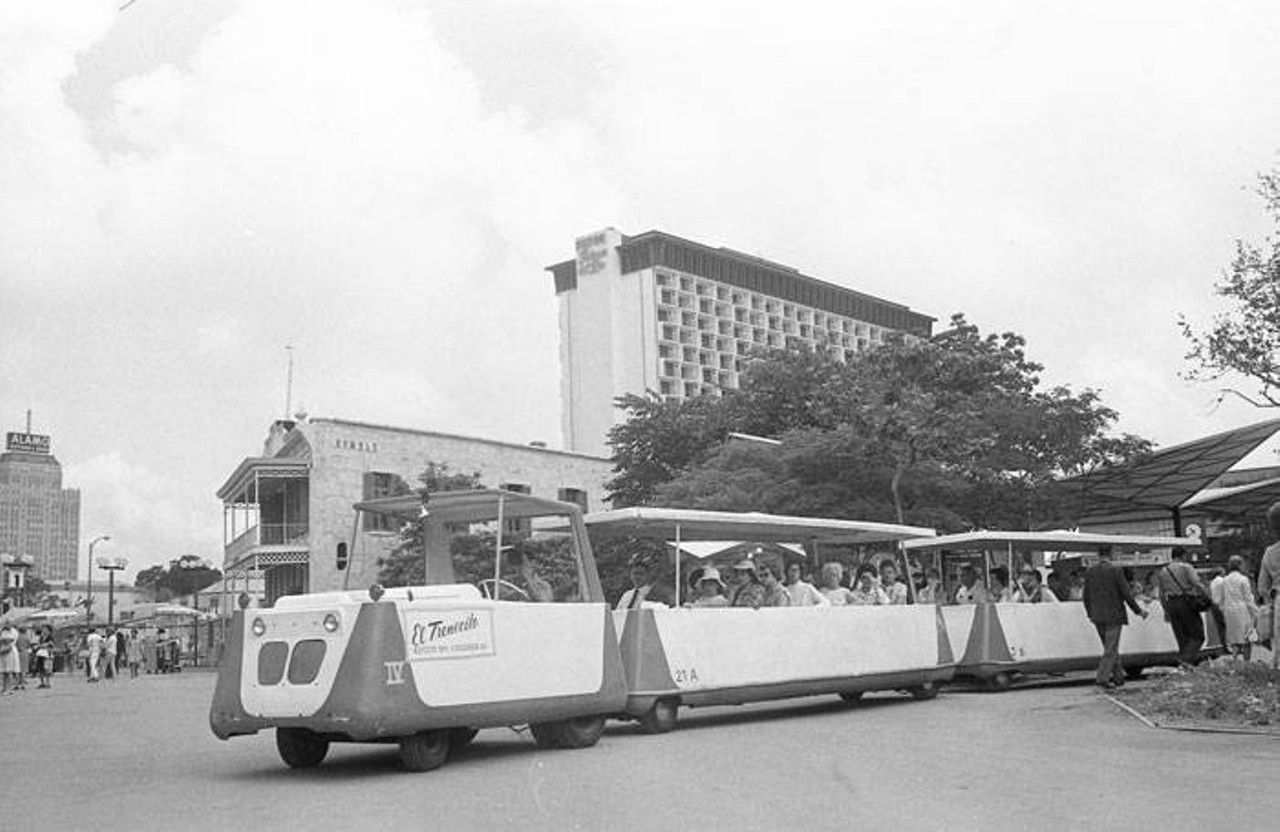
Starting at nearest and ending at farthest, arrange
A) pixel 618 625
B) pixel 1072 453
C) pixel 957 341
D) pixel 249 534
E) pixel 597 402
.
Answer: pixel 618 625, pixel 1072 453, pixel 957 341, pixel 249 534, pixel 597 402

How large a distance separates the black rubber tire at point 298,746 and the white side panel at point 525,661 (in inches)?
49.8

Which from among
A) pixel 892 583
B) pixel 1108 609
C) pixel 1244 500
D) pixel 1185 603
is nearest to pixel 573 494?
pixel 1244 500

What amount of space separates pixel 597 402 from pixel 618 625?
74.9 meters

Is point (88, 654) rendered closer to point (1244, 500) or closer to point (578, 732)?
point (578, 732)

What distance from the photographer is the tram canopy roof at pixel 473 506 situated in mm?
12648

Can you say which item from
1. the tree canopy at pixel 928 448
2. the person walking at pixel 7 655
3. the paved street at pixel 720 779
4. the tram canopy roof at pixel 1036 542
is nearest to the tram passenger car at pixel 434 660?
the paved street at pixel 720 779

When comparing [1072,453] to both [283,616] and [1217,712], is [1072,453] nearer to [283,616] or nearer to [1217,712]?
[1217,712]

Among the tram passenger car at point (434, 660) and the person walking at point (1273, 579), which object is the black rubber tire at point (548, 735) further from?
the person walking at point (1273, 579)

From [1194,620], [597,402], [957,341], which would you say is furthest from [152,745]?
[597,402]

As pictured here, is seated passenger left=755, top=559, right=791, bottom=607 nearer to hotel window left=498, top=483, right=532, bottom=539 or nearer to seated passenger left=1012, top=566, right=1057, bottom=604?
hotel window left=498, top=483, right=532, bottom=539

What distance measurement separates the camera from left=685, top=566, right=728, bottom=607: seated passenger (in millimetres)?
15836

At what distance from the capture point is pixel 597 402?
89.0 meters

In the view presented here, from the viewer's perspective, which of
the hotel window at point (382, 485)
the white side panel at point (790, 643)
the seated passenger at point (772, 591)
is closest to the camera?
the white side panel at point (790, 643)

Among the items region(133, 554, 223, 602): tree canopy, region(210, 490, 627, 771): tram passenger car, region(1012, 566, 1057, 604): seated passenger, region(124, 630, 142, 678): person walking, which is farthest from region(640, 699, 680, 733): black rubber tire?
region(133, 554, 223, 602): tree canopy
